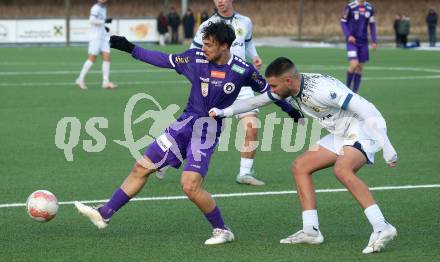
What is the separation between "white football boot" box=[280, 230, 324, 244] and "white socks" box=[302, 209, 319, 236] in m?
0.04

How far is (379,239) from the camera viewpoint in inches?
341

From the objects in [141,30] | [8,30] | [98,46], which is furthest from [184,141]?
[141,30]

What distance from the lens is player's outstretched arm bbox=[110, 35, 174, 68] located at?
9.55m

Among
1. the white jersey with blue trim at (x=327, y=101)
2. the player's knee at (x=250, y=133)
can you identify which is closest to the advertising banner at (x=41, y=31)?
the player's knee at (x=250, y=133)

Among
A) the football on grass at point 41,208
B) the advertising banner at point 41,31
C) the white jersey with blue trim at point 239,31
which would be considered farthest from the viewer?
the advertising banner at point 41,31

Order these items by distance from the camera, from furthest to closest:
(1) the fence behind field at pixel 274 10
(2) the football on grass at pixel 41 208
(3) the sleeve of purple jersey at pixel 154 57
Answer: (1) the fence behind field at pixel 274 10
(3) the sleeve of purple jersey at pixel 154 57
(2) the football on grass at pixel 41 208

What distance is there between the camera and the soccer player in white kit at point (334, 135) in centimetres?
877

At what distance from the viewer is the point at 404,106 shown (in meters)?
21.0

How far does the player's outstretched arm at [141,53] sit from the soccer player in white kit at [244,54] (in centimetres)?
254

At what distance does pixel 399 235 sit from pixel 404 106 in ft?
38.8

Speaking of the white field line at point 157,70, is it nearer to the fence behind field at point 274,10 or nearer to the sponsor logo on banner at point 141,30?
the sponsor logo on banner at point 141,30

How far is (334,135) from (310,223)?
0.82m

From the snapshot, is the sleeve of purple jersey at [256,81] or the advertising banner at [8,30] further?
the advertising banner at [8,30]

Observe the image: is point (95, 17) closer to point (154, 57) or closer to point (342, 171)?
point (154, 57)
